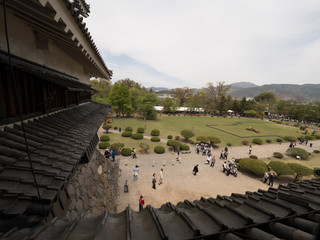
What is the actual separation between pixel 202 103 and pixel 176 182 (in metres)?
53.3

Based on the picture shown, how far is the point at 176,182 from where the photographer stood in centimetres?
1191

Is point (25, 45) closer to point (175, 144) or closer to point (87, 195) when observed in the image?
point (87, 195)

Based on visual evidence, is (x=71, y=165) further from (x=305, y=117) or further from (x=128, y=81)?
(x=305, y=117)

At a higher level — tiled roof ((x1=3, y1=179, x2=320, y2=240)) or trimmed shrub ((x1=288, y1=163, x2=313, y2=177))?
tiled roof ((x1=3, y1=179, x2=320, y2=240))

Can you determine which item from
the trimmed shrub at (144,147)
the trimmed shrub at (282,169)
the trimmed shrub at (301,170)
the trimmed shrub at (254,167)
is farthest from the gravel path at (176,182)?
the trimmed shrub at (301,170)

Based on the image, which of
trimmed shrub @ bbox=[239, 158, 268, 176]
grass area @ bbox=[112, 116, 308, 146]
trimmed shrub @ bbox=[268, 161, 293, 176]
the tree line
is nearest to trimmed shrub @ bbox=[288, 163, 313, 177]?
trimmed shrub @ bbox=[268, 161, 293, 176]


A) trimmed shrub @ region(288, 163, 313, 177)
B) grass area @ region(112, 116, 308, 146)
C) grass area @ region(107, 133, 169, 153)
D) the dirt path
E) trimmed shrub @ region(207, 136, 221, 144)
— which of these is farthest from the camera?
grass area @ region(112, 116, 308, 146)

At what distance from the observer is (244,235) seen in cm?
146

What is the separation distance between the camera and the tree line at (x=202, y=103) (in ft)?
124

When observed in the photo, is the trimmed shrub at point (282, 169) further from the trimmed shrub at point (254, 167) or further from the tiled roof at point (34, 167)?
the tiled roof at point (34, 167)

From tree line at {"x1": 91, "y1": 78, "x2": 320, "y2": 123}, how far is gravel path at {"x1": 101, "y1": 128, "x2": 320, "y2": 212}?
72.7 ft

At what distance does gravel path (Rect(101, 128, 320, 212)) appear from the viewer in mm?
9992

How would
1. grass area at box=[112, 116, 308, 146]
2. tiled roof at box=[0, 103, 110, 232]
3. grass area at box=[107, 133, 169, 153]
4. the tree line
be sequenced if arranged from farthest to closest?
the tree line → grass area at box=[112, 116, 308, 146] → grass area at box=[107, 133, 169, 153] → tiled roof at box=[0, 103, 110, 232]

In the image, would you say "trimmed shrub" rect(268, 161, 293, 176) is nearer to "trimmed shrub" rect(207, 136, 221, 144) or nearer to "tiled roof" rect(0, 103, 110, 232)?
"trimmed shrub" rect(207, 136, 221, 144)
